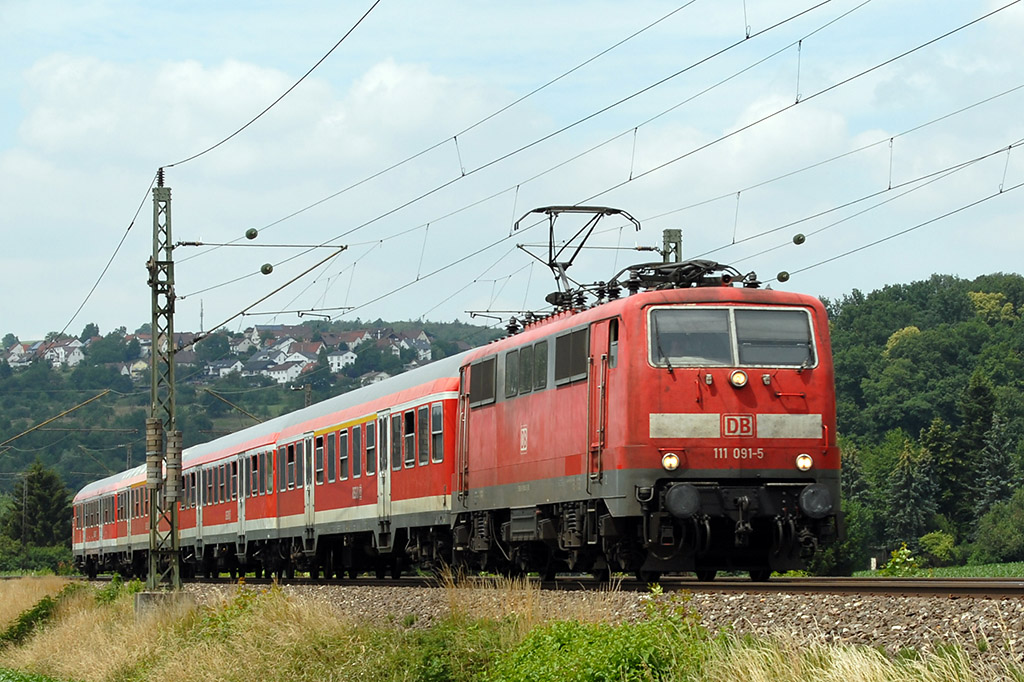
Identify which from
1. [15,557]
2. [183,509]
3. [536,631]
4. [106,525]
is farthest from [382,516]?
[15,557]

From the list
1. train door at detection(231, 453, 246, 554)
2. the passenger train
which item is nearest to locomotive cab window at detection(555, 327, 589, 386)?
the passenger train

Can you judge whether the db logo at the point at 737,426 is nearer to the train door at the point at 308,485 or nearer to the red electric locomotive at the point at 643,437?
the red electric locomotive at the point at 643,437

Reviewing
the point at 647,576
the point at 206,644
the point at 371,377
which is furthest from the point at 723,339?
the point at 371,377

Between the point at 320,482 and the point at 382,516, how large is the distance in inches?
172

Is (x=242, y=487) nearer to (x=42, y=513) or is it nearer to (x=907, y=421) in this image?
(x=42, y=513)

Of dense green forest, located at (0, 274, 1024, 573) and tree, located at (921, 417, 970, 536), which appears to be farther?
tree, located at (921, 417, 970, 536)

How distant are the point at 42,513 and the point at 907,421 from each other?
2676 inches

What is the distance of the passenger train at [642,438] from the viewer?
17.4m

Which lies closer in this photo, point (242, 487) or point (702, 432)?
point (702, 432)

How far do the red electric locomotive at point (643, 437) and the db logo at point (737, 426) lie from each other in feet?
0.04

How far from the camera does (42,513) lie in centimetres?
10488

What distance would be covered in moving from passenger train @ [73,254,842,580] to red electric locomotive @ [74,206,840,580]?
2 centimetres

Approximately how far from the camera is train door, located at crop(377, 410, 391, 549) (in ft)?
88.6

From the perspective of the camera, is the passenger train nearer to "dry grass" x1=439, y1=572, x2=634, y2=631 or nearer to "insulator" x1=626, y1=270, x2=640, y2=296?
"insulator" x1=626, y1=270, x2=640, y2=296
